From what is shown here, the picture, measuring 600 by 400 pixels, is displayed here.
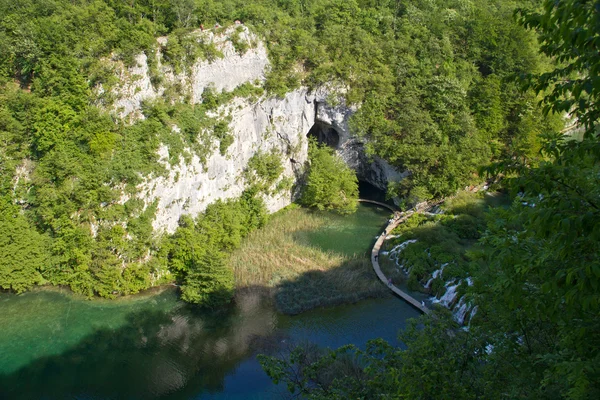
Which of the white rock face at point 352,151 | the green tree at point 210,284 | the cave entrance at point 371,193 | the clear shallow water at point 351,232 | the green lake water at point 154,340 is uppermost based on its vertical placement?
the white rock face at point 352,151

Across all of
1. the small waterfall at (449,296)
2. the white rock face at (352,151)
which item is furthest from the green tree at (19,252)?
the white rock face at (352,151)

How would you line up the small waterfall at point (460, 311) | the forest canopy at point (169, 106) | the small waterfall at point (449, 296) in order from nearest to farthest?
the small waterfall at point (460, 311), the small waterfall at point (449, 296), the forest canopy at point (169, 106)

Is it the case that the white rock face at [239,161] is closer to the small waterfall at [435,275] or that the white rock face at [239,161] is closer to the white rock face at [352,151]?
the white rock face at [352,151]

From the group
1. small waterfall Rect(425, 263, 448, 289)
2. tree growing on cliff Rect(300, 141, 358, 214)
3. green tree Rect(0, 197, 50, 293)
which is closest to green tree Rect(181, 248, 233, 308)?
green tree Rect(0, 197, 50, 293)

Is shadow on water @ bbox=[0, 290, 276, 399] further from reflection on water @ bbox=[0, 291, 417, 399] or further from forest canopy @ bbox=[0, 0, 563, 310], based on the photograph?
forest canopy @ bbox=[0, 0, 563, 310]

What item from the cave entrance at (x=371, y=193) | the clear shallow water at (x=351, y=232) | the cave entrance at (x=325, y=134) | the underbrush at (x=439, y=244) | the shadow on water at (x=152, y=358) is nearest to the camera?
the shadow on water at (x=152, y=358)
